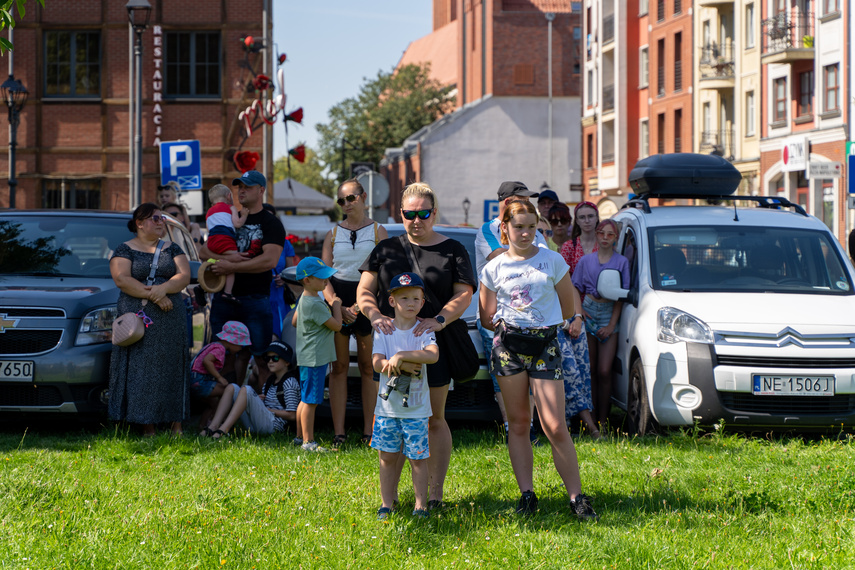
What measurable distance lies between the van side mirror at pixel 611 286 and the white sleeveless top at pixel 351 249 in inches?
74.3

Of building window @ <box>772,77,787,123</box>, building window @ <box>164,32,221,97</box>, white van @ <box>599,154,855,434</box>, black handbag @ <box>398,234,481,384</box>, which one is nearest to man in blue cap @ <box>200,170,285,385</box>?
white van @ <box>599,154,855,434</box>

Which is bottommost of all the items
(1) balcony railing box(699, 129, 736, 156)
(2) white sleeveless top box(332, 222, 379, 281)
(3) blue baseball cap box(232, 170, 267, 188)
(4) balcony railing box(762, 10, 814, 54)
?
(2) white sleeveless top box(332, 222, 379, 281)

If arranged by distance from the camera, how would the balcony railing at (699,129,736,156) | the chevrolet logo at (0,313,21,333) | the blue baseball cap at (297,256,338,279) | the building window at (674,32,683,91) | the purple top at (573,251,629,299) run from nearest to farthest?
1. the blue baseball cap at (297,256,338,279)
2. the chevrolet logo at (0,313,21,333)
3. the purple top at (573,251,629,299)
4. the balcony railing at (699,129,736,156)
5. the building window at (674,32,683,91)

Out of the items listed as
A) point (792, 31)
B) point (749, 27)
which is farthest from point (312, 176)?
point (792, 31)

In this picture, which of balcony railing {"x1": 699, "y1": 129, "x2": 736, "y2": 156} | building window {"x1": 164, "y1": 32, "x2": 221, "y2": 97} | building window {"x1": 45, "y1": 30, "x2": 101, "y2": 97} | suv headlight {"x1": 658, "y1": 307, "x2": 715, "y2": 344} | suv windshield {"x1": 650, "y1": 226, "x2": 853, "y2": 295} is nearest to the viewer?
suv headlight {"x1": 658, "y1": 307, "x2": 715, "y2": 344}

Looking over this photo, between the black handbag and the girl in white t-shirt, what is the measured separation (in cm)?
16

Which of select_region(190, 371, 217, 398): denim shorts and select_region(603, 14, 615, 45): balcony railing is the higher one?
select_region(603, 14, 615, 45): balcony railing

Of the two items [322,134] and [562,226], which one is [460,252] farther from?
[322,134]

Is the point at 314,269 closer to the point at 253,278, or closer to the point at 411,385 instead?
the point at 253,278

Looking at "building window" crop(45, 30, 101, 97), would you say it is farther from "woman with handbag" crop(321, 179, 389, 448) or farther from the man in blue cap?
"woman with handbag" crop(321, 179, 389, 448)

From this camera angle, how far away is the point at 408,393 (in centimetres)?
586

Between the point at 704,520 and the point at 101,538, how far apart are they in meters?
3.13

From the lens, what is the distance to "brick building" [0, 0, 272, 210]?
30172 mm

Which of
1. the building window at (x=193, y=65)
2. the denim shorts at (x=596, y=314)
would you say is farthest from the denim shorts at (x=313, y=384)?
the building window at (x=193, y=65)
